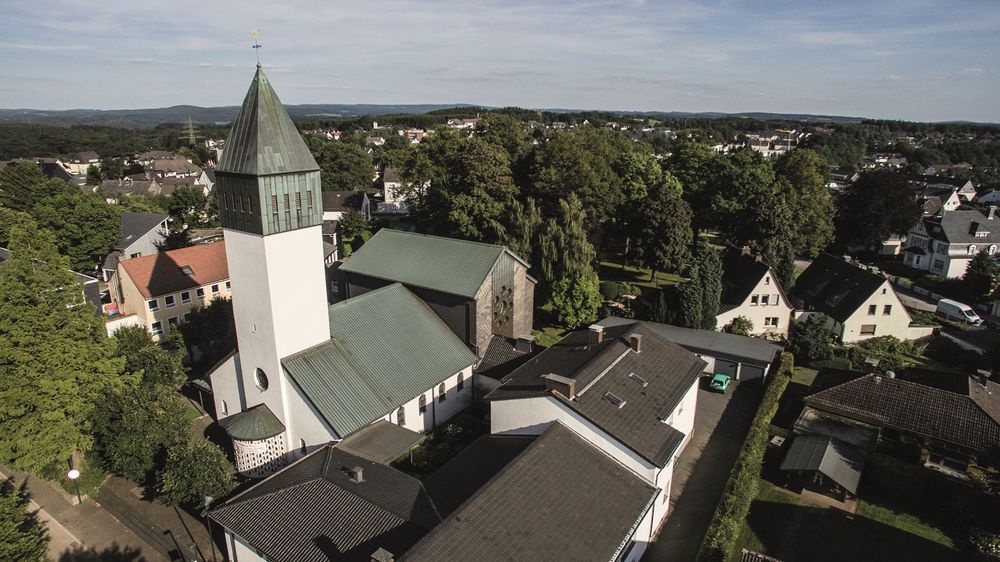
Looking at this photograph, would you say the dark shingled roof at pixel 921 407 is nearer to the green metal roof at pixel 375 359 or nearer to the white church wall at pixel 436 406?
the white church wall at pixel 436 406

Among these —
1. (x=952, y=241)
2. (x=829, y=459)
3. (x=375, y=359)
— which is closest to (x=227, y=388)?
(x=375, y=359)

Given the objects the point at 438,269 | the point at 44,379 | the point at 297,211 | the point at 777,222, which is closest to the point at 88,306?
the point at 44,379

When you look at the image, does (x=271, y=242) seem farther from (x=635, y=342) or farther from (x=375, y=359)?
(x=635, y=342)

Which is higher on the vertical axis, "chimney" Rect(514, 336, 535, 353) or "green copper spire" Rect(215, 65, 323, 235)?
"green copper spire" Rect(215, 65, 323, 235)

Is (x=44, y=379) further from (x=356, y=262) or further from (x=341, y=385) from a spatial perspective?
(x=356, y=262)

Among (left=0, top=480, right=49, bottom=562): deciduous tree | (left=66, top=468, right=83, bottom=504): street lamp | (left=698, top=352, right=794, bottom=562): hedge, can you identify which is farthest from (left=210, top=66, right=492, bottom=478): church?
(left=698, top=352, right=794, bottom=562): hedge

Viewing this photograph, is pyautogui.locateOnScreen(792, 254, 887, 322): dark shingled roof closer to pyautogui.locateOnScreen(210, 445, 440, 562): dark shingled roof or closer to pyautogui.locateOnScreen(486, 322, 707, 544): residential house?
pyautogui.locateOnScreen(486, 322, 707, 544): residential house

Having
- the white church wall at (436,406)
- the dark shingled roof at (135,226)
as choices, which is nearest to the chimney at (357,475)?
the white church wall at (436,406)
